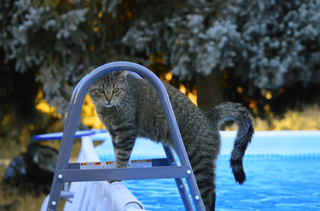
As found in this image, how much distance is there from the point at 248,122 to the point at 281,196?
171 cm

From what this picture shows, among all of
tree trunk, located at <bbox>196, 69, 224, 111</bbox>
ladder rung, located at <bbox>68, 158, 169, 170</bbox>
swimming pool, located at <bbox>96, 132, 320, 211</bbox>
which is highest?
tree trunk, located at <bbox>196, 69, 224, 111</bbox>

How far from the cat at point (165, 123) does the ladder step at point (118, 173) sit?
1.82 ft

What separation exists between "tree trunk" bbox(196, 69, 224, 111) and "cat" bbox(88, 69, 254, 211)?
5764 mm

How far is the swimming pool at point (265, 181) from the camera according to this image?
299cm

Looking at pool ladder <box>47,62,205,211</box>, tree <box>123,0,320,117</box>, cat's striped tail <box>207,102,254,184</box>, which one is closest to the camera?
pool ladder <box>47,62,205,211</box>

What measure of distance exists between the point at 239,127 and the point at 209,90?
19.6 ft

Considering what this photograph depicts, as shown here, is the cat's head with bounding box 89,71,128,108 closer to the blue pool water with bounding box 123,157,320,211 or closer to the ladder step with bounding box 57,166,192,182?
the ladder step with bounding box 57,166,192,182

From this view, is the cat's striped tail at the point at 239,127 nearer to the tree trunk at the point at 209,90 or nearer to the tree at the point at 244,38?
the tree at the point at 244,38

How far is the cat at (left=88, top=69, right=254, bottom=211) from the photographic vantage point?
1.76 meters

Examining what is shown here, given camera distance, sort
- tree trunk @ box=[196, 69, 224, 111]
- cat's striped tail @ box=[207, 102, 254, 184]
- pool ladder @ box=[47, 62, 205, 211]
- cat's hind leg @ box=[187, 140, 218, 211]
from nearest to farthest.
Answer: pool ladder @ box=[47, 62, 205, 211], cat's striped tail @ box=[207, 102, 254, 184], cat's hind leg @ box=[187, 140, 218, 211], tree trunk @ box=[196, 69, 224, 111]

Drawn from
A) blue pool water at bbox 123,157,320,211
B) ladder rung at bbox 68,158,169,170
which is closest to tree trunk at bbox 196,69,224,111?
blue pool water at bbox 123,157,320,211

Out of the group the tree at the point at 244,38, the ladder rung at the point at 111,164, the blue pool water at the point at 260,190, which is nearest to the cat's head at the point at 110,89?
the ladder rung at the point at 111,164

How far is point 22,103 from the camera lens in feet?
27.5

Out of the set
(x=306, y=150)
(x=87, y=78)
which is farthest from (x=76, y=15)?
(x=87, y=78)
